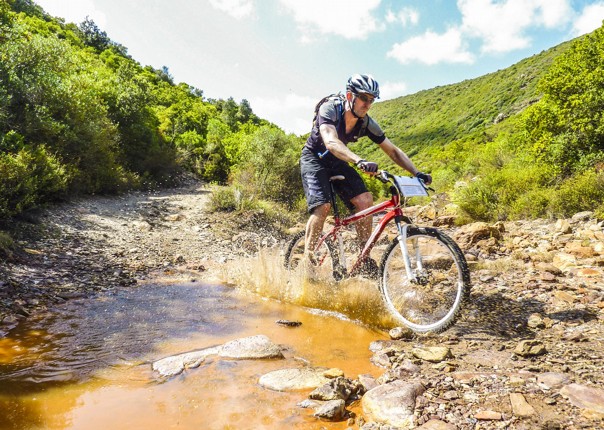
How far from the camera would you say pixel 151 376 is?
2592mm

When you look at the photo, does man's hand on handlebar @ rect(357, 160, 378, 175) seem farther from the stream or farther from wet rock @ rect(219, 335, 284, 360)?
wet rock @ rect(219, 335, 284, 360)

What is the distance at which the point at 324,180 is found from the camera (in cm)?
451

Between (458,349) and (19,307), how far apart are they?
14.0ft

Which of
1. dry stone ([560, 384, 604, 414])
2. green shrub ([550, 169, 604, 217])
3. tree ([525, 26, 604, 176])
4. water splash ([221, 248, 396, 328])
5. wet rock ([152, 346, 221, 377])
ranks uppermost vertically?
tree ([525, 26, 604, 176])

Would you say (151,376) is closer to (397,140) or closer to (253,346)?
(253,346)

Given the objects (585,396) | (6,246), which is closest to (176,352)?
(585,396)

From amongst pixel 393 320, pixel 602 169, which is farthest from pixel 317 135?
pixel 602 169

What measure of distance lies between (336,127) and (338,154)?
1.66 feet

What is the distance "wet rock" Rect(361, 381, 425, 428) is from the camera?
1994 mm

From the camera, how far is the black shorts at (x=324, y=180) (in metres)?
4.48

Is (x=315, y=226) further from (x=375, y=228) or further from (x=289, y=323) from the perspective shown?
(x=289, y=323)

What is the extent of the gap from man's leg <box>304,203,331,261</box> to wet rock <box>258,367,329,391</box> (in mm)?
2133

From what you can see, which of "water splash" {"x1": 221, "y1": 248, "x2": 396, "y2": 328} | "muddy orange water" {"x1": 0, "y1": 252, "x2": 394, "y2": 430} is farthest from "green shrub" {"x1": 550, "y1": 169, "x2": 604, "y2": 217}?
"muddy orange water" {"x1": 0, "y1": 252, "x2": 394, "y2": 430}

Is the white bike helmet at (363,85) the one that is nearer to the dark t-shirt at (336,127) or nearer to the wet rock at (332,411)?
the dark t-shirt at (336,127)
